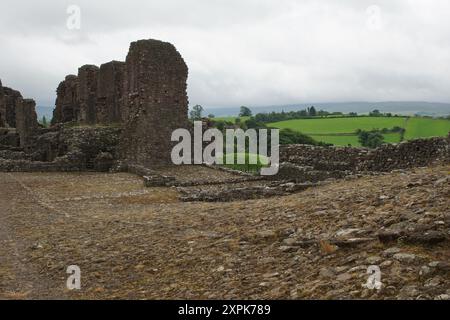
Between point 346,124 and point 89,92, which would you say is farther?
point 346,124

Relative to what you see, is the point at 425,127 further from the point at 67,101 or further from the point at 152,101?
the point at 152,101

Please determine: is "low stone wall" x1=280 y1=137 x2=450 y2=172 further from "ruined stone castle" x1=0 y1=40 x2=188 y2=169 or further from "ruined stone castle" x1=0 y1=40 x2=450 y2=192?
"ruined stone castle" x1=0 y1=40 x2=188 y2=169

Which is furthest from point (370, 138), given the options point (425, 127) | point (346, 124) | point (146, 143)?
point (146, 143)

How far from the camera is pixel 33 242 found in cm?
1140

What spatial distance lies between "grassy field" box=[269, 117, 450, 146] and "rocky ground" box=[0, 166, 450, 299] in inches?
2719

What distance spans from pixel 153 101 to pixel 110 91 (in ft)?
37.5

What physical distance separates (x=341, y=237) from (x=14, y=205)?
1273cm

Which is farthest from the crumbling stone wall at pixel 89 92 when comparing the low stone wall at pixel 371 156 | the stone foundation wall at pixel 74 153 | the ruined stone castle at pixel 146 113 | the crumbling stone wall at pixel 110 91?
the low stone wall at pixel 371 156

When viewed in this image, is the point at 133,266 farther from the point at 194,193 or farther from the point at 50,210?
the point at 194,193

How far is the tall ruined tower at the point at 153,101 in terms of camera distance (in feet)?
97.0

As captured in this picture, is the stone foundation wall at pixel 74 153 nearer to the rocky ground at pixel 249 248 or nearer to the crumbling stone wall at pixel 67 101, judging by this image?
the rocky ground at pixel 249 248

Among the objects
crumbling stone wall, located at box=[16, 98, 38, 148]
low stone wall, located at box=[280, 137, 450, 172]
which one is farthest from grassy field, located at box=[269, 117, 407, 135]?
low stone wall, located at box=[280, 137, 450, 172]

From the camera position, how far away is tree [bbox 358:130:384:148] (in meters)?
75.2

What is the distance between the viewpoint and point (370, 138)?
262 feet
